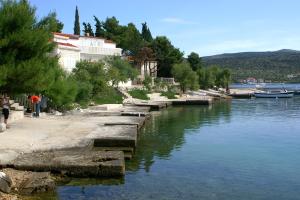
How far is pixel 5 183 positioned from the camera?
1470cm

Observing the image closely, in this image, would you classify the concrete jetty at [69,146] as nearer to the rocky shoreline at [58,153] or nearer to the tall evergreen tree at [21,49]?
the rocky shoreline at [58,153]

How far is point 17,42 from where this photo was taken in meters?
25.0

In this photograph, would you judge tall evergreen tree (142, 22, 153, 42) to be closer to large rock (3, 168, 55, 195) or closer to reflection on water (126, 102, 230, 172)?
reflection on water (126, 102, 230, 172)

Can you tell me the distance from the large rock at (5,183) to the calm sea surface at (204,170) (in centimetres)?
140

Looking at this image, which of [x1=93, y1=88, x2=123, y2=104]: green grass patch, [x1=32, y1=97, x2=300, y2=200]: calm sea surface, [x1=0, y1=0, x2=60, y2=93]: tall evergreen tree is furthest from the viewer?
[x1=93, y1=88, x2=123, y2=104]: green grass patch

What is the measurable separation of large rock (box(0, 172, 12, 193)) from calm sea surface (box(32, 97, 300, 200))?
140cm

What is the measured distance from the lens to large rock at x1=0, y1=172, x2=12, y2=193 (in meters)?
14.5

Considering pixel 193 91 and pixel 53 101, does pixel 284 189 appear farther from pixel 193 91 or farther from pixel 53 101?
pixel 193 91

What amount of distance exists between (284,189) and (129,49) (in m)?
87.3

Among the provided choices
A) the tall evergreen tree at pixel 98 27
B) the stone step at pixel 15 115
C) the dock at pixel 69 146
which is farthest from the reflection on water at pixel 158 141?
the tall evergreen tree at pixel 98 27

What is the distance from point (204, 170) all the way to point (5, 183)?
8653 millimetres

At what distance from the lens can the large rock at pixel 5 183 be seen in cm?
1449

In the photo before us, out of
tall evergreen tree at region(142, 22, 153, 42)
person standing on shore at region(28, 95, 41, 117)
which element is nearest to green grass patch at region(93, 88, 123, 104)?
person standing on shore at region(28, 95, 41, 117)

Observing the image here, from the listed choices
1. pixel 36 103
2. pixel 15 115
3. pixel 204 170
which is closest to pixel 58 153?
pixel 204 170
